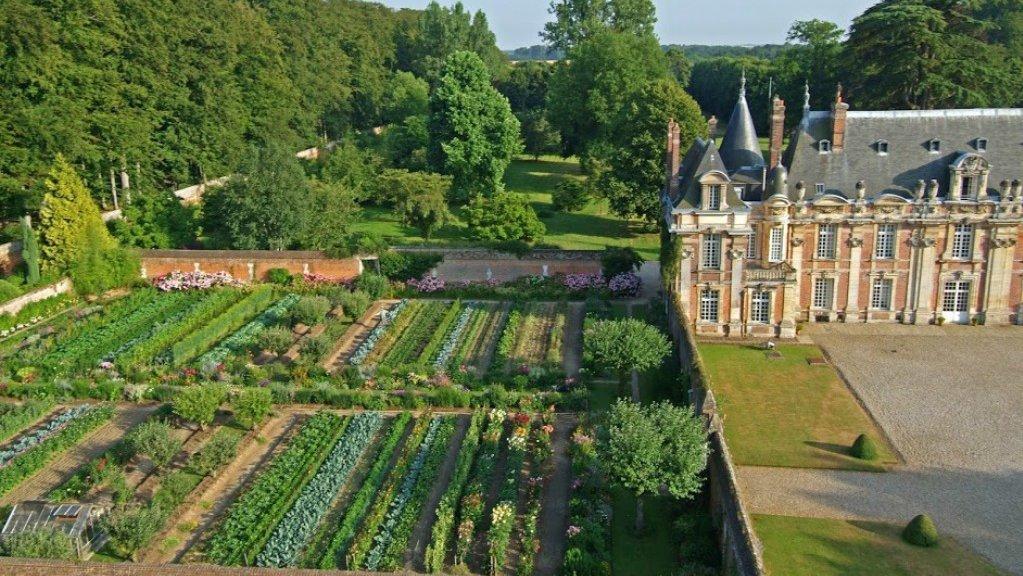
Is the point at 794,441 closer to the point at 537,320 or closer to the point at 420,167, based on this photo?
the point at 537,320

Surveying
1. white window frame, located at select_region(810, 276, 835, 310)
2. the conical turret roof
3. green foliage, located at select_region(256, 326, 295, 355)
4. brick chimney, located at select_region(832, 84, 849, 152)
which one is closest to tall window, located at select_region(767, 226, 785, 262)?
white window frame, located at select_region(810, 276, 835, 310)

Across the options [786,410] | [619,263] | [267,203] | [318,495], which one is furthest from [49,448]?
[619,263]

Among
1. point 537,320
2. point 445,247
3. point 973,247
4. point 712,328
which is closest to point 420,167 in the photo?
point 445,247

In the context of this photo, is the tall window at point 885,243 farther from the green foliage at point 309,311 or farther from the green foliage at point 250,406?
the green foliage at point 250,406

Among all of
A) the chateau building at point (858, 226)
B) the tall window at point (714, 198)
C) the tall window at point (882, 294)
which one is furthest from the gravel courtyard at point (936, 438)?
the tall window at point (714, 198)

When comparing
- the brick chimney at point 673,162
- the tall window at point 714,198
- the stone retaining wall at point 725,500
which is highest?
the brick chimney at point 673,162

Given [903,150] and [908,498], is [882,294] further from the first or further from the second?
[908,498]
